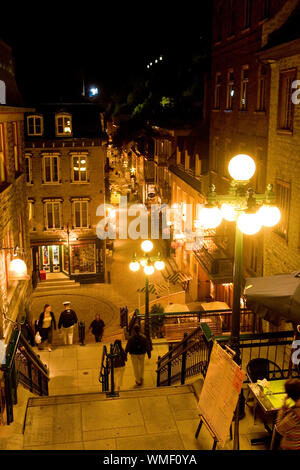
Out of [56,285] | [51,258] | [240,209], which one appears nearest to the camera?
[240,209]

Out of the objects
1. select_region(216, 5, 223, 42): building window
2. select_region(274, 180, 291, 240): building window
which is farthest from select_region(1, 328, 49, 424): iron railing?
select_region(216, 5, 223, 42): building window

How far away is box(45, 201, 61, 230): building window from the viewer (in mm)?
31900

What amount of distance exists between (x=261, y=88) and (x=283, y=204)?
5.31 metres

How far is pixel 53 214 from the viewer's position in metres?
32.0

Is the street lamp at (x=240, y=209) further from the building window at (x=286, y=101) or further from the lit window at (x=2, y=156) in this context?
the lit window at (x=2, y=156)

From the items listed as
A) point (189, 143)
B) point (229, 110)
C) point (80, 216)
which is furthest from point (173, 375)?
point (80, 216)

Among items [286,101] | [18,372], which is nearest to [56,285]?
[286,101]

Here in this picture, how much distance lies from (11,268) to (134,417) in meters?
5.97

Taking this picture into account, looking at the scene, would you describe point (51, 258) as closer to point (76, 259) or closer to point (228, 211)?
point (76, 259)

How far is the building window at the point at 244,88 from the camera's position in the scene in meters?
18.8

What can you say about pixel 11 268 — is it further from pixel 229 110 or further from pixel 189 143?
Answer: pixel 189 143

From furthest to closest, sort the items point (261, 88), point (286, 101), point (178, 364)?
point (261, 88) → point (286, 101) → point (178, 364)

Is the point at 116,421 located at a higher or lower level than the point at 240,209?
lower

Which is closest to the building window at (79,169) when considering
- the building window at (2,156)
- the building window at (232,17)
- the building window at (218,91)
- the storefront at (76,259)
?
the storefront at (76,259)
